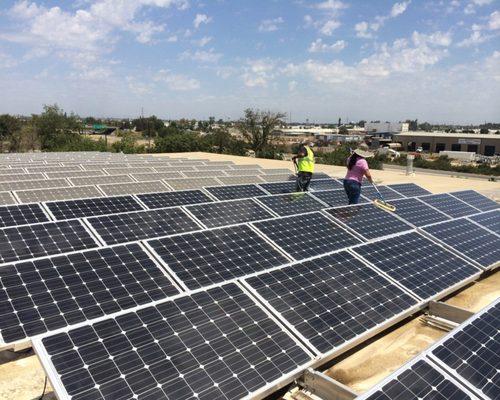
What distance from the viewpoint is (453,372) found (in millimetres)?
4199

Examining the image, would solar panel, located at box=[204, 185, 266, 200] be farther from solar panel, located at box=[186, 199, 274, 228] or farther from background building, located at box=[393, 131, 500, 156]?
background building, located at box=[393, 131, 500, 156]

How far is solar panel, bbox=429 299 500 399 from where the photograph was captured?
4164 millimetres

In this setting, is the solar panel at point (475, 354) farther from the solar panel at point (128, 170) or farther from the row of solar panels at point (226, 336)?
the solar panel at point (128, 170)

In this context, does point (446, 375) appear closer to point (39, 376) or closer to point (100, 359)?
point (100, 359)

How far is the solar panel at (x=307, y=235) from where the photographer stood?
25.4ft

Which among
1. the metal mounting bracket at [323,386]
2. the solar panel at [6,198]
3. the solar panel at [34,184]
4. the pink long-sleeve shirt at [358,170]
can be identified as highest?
the pink long-sleeve shirt at [358,170]

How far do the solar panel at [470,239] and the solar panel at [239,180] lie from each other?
12114mm

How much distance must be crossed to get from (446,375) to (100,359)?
3593mm

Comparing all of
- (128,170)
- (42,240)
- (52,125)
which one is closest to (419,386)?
(42,240)

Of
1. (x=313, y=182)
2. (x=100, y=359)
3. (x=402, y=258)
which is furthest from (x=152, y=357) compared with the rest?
(x=313, y=182)

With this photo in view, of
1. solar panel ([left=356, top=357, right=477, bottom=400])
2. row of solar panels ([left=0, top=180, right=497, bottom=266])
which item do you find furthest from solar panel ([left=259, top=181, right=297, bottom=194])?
solar panel ([left=356, top=357, right=477, bottom=400])

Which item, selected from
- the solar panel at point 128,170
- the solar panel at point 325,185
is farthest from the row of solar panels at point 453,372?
the solar panel at point 128,170

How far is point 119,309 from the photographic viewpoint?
5359mm

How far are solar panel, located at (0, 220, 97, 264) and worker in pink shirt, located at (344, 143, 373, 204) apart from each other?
759 cm
